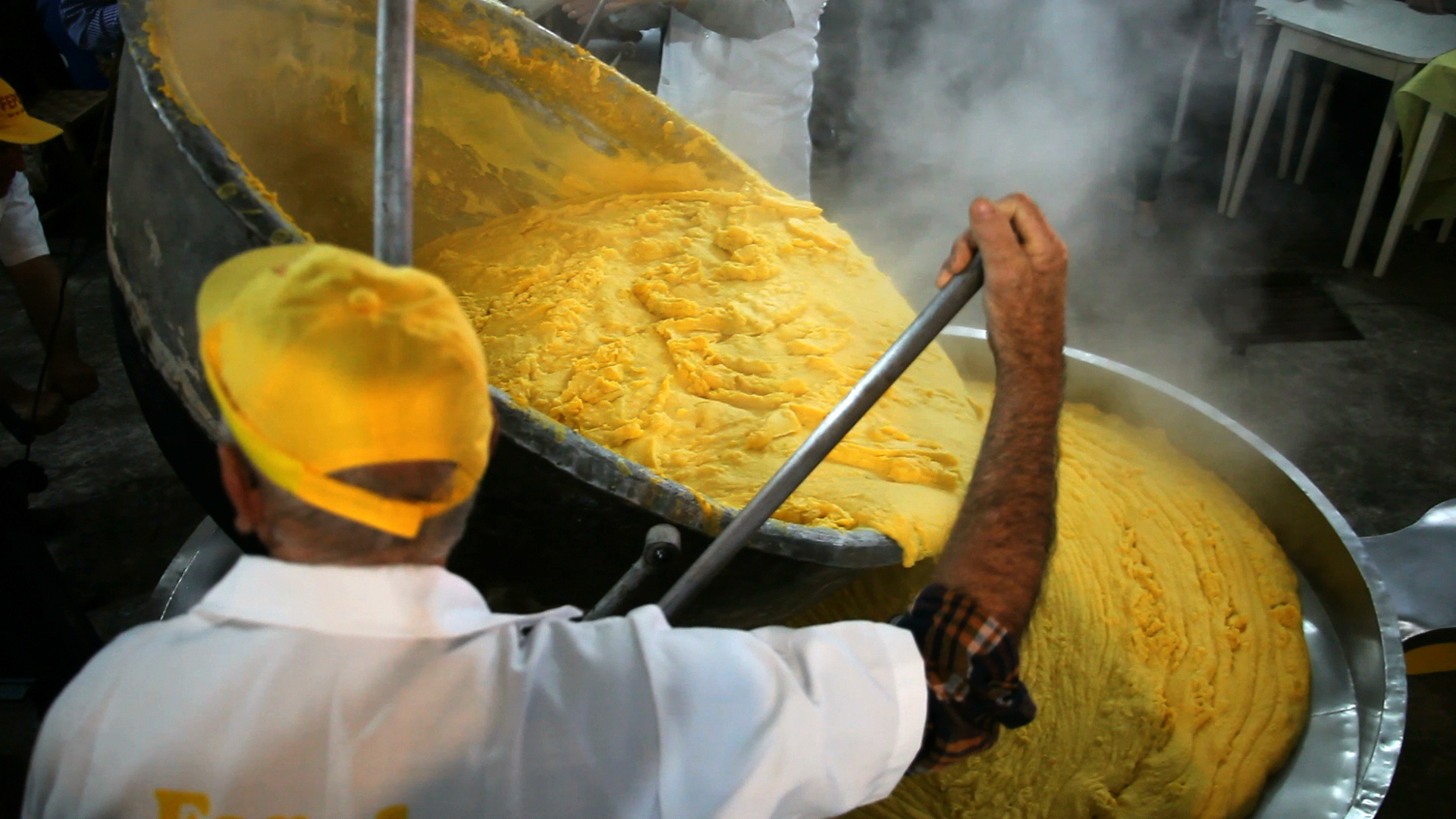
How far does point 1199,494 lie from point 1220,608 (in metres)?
0.32

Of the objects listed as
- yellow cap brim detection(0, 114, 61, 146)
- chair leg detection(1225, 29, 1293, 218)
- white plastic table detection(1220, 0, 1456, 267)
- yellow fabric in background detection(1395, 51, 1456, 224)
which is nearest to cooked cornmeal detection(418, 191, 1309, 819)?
yellow cap brim detection(0, 114, 61, 146)

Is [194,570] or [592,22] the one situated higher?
[592,22]

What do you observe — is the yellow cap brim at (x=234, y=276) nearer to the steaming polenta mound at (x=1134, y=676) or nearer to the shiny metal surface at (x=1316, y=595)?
the steaming polenta mound at (x=1134, y=676)

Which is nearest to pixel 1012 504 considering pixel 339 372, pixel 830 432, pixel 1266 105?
pixel 830 432

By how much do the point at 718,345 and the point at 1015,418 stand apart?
72 cm

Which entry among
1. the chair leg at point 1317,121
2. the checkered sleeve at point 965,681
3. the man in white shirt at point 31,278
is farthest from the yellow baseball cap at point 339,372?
the chair leg at point 1317,121

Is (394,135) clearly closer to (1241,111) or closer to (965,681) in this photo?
(965,681)

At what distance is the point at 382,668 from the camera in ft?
2.25

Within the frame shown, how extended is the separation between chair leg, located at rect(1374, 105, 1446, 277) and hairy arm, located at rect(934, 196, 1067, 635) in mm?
3508

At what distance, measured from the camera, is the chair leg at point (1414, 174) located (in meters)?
3.51

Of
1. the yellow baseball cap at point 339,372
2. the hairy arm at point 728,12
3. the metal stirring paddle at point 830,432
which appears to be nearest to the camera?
the yellow baseball cap at point 339,372

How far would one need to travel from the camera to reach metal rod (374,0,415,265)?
90 cm

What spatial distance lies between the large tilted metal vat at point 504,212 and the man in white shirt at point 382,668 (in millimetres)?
326

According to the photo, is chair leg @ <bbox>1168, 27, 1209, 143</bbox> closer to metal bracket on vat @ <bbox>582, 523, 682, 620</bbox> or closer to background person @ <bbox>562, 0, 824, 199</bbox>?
background person @ <bbox>562, 0, 824, 199</bbox>
